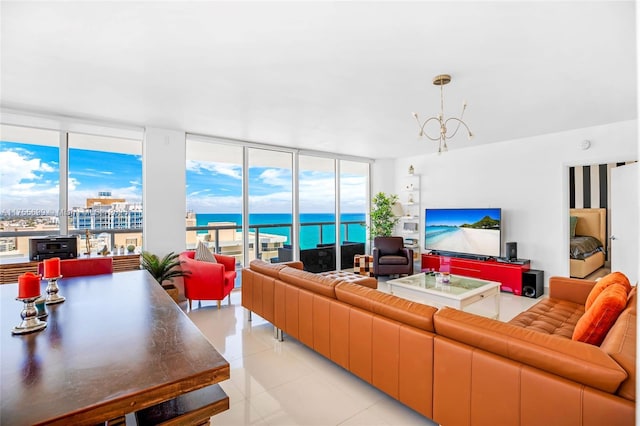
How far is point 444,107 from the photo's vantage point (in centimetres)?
365

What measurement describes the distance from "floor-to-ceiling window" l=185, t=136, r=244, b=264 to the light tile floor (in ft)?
7.59

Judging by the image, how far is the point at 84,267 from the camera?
285 cm

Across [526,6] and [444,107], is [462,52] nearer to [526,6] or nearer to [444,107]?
[526,6]

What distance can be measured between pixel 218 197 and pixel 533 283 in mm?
5240

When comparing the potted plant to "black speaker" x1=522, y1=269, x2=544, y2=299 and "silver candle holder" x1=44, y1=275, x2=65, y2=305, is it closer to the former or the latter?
"silver candle holder" x1=44, y1=275, x2=65, y2=305

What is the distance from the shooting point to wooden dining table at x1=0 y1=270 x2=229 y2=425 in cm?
93

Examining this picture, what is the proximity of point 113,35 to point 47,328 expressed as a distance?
6.28 ft

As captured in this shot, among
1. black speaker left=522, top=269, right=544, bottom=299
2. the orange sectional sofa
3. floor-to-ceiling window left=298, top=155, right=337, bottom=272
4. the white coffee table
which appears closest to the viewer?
the orange sectional sofa

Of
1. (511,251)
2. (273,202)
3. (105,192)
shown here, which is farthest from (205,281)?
(511,251)

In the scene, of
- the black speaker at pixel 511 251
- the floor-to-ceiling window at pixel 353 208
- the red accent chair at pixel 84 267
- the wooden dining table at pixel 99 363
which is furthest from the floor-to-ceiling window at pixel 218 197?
the black speaker at pixel 511 251

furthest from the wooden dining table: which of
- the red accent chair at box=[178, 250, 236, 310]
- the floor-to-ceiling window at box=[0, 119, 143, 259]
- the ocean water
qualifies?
the ocean water

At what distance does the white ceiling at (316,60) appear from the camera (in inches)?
76.8

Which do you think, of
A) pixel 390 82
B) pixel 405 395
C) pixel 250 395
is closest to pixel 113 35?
pixel 390 82

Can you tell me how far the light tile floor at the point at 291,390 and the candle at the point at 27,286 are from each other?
1.27m
